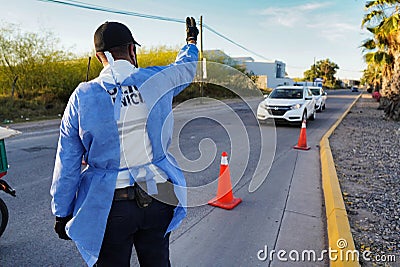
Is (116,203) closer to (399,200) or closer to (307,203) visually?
(307,203)

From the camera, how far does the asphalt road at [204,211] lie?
304 cm

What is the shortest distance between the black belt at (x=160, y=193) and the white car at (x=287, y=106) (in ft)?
35.3

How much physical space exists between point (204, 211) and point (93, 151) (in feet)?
9.03

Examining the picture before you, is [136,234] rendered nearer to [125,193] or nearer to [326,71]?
[125,193]

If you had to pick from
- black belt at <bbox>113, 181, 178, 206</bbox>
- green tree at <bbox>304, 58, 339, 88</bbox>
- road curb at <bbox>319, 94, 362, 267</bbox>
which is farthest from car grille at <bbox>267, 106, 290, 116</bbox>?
green tree at <bbox>304, 58, 339, 88</bbox>

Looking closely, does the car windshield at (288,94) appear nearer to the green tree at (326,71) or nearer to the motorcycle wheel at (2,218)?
the motorcycle wheel at (2,218)

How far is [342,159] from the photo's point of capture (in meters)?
6.68

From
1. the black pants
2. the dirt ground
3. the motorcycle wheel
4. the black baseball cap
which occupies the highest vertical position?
the black baseball cap

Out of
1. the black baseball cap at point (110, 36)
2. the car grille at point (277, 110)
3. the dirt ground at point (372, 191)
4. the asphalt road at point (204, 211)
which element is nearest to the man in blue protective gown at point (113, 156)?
the black baseball cap at point (110, 36)

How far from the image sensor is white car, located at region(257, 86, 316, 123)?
1194cm

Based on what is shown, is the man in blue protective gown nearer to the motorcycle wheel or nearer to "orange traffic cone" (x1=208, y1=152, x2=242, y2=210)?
the motorcycle wheel

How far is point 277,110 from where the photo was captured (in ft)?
39.8

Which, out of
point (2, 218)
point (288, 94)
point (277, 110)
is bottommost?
point (2, 218)

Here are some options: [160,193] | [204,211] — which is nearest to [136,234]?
[160,193]
